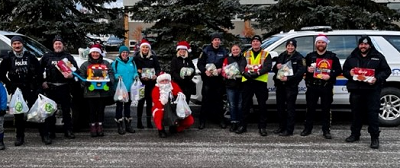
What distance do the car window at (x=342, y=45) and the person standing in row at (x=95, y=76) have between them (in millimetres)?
4153

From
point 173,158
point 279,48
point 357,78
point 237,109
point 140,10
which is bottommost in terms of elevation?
point 173,158

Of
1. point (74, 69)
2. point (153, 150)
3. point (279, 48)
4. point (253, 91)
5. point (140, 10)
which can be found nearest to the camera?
point (153, 150)

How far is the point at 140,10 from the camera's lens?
13.1 meters

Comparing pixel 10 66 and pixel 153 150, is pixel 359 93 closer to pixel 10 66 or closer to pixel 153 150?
pixel 153 150

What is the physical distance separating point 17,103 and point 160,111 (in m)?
2.25

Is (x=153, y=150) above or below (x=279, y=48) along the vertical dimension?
below

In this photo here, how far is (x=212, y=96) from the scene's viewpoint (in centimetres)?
779

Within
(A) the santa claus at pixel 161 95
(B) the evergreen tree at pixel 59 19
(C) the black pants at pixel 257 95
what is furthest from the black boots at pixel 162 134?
(B) the evergreen tree at pixel 59 19

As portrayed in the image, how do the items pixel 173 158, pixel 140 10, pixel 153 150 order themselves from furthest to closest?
pixel 140 10 → pixel 153 150 → pixel 173 158

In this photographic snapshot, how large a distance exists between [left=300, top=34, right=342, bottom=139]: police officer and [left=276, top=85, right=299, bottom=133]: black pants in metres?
0.26

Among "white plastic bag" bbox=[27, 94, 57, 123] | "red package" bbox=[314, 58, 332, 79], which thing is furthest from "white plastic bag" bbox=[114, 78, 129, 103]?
"red package" bbox=[314, 58, 332, 79]

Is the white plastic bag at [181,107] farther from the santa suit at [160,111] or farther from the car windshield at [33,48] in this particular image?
the car windshield at [33,48]

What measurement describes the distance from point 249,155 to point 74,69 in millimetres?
3161

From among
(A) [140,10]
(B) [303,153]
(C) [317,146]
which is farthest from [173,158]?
(A) [140,10]
